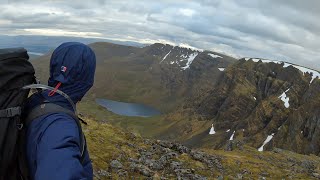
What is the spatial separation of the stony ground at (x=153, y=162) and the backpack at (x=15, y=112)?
1551 cm

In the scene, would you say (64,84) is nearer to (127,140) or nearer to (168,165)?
(168,165)

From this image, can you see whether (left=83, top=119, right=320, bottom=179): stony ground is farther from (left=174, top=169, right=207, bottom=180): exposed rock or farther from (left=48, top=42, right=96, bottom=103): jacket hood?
(left=48, top=42, right=96, bottom=103): jacket hood

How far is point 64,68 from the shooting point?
5348 millimetres

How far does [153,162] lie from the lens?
26094mm

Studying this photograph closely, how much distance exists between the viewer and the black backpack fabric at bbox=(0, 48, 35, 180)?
480 cm

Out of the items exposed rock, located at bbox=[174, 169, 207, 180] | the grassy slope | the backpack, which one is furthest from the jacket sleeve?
exposed rock, located at bbox=[174, 169, 207, 180]

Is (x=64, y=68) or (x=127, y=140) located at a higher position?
(x=64, y=68)

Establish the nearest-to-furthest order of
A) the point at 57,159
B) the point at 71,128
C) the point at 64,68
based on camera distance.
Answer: the point at 57,159 < the point at 71,128 < the point at 64,68

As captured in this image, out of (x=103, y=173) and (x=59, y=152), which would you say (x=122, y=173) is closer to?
(x=103, y=173)

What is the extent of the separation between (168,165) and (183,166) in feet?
4.41

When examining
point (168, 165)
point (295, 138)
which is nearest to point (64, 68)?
point (168, 165)

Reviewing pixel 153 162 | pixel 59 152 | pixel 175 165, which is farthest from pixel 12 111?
pixel 175 165

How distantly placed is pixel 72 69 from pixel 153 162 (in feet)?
70.4

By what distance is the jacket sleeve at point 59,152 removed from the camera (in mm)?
4285
